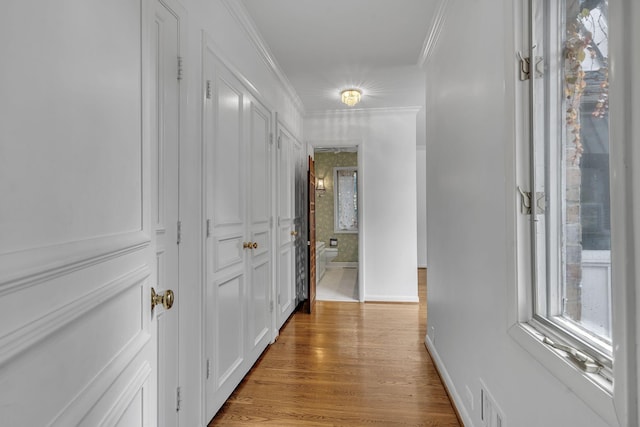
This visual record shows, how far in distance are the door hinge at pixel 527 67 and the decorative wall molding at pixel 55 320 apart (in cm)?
139

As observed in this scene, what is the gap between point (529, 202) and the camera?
1.18 metres

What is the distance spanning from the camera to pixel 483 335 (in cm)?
152

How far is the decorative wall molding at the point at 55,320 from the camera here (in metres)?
0.45

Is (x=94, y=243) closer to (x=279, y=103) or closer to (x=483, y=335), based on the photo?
(x=483, y=335)

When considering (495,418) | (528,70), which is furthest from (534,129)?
(495,418)

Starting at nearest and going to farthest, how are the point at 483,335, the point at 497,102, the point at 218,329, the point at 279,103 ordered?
1. the point at 497,102
2. the point at 483,335
3. the point at 218,329
4. the point at 279,103

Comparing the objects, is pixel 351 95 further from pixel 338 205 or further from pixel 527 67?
pixel 338 205

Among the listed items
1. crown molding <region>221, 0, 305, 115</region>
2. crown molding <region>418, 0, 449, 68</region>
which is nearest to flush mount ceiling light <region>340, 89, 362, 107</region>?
crown molding <region>221, 0, 305, 115</region>

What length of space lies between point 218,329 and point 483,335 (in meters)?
1.39

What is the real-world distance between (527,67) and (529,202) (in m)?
0.48

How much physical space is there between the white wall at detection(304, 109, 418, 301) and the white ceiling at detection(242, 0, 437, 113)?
1.82 ft

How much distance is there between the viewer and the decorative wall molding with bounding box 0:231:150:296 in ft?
1.47

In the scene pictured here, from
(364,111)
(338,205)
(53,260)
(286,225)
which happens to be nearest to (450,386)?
(286,225)

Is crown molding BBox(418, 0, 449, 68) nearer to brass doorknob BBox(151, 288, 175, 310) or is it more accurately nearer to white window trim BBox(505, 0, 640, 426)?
white window trim BBox(505, 0, 640, 426)
